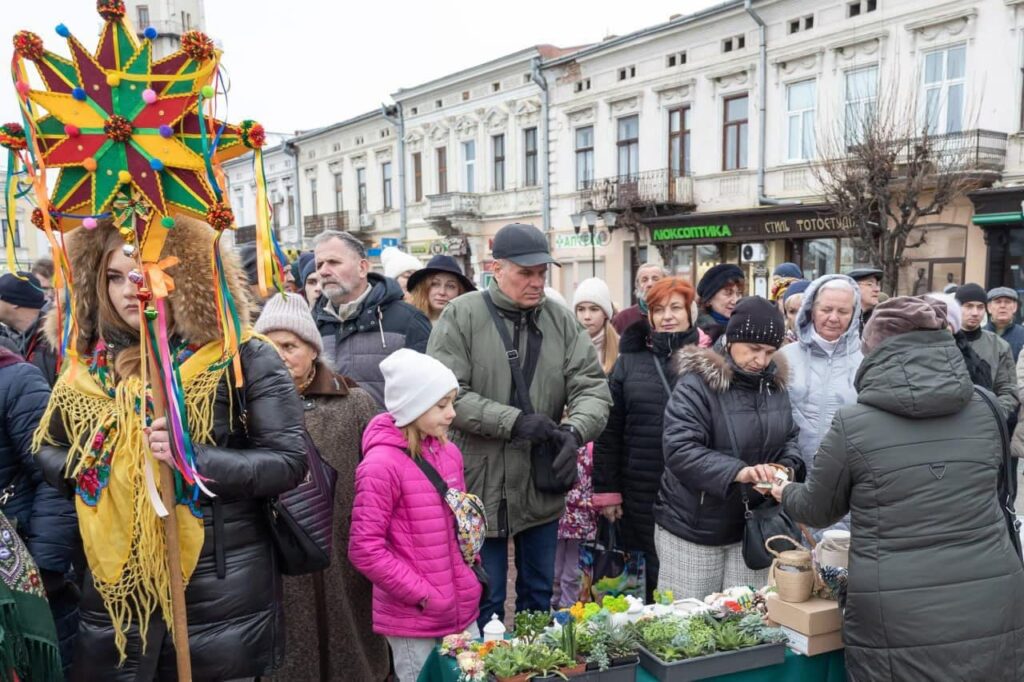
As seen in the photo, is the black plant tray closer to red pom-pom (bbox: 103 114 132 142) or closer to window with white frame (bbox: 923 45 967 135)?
red pom-pom (bbox: 103 114 132 142)

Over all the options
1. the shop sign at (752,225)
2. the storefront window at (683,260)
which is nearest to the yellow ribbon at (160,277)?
the shop sign at (752,225)

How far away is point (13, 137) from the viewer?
6.31ft

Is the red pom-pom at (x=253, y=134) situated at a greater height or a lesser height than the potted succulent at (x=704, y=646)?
greater

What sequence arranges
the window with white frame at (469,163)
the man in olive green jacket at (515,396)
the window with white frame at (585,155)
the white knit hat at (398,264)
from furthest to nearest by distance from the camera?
the window with white frame at (469,163) < the window with white frame at (585,155) < the white knit hat at (398,264) < the man in olive green jacket at (515,396)

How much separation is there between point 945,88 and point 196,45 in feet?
51.4

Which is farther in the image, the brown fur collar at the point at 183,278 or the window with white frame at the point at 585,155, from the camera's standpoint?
the window with white frame at the point at 585,155

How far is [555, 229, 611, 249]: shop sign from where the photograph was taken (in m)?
21.3

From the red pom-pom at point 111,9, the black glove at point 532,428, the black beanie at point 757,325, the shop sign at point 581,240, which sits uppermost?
the red pom-pom at point 111,9

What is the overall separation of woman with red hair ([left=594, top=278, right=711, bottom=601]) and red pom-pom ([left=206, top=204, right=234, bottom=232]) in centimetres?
237

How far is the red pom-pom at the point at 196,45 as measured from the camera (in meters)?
1.88

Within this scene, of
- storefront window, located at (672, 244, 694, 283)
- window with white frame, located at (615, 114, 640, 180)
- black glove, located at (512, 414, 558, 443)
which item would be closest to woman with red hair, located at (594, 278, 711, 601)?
black glove, located at (512, 414, 558, 443)

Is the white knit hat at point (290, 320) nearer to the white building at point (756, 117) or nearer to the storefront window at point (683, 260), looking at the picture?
the white building at point (756, 117)

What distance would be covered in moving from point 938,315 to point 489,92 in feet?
76.7

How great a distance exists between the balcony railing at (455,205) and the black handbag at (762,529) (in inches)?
900
